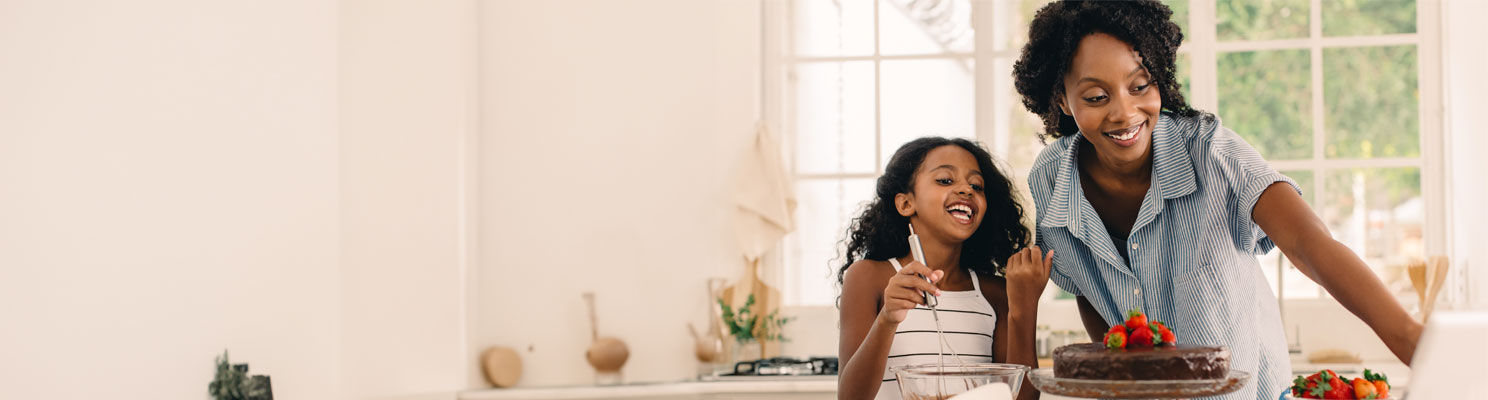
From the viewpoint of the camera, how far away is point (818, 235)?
4.08m

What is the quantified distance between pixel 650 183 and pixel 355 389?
1.21 m

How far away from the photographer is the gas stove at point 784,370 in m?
3.38

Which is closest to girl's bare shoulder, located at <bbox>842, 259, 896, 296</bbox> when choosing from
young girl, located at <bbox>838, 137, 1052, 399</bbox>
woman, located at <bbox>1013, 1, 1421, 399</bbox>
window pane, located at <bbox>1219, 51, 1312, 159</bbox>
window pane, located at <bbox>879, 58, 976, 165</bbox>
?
young girl, located at <bbox>838, 137, 1052, 399</bbox>

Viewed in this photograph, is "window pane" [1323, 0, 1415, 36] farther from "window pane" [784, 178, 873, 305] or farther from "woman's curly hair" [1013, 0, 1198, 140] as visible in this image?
"woman's curly hair" [1013, 0, 1198, 140]

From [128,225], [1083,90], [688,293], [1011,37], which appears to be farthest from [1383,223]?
[128,225]

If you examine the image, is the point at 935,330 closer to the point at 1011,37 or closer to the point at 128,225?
the point at 128,225

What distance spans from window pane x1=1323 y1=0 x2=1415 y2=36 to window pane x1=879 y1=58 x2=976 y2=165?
1143 millimetres

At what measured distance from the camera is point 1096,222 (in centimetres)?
156

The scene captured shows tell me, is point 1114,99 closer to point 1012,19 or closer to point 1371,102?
point 1012,19

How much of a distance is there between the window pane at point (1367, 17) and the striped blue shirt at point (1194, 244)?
2540mm

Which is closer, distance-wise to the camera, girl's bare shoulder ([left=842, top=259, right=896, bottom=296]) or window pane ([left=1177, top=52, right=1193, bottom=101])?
girl's bare shoulder ([left=842, top=259, right=896, bottom=296])

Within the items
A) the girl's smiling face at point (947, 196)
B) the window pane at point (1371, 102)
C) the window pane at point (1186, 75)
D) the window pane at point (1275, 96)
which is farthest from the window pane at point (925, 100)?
the girl's smiling face at point (947, 196)

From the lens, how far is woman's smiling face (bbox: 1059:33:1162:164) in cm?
144

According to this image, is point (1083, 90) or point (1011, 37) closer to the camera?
point (1083, 90)
